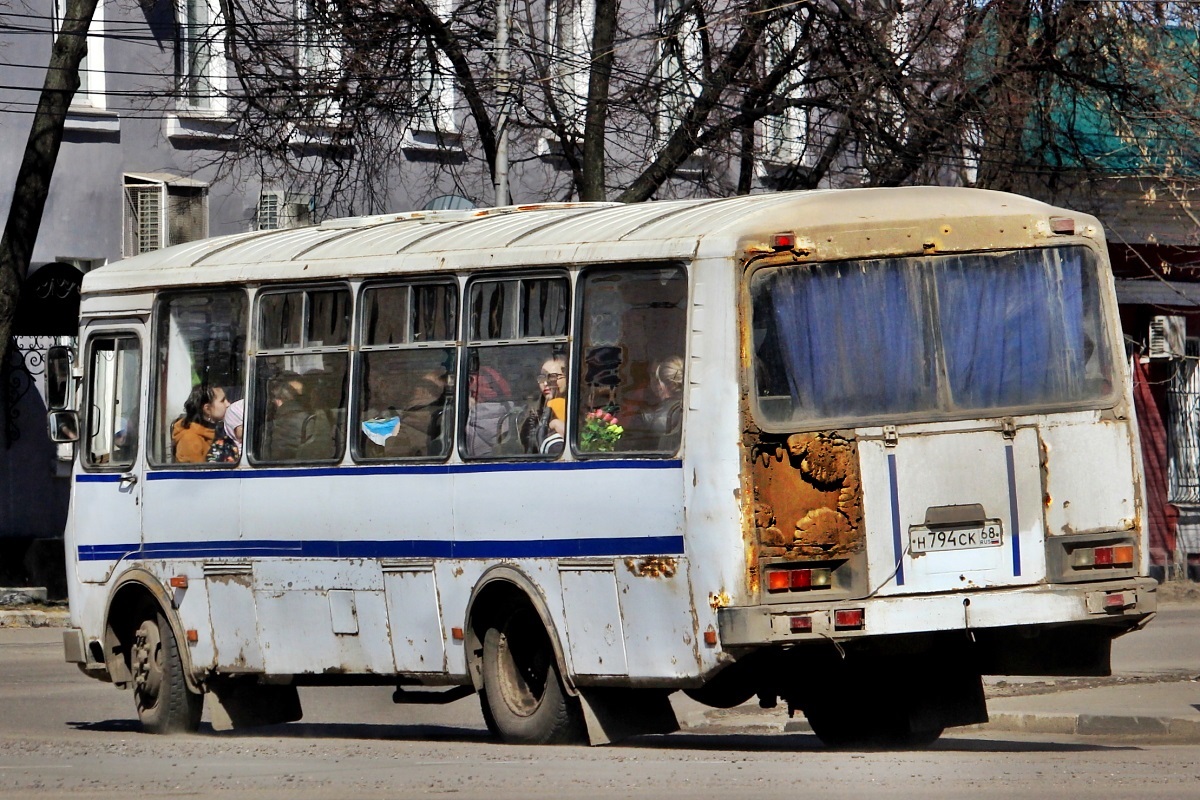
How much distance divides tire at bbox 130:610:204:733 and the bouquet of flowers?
3507mm

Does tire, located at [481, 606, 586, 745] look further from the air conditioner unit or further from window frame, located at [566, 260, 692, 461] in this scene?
the air conditioner unit

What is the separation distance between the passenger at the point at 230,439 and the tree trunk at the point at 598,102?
10617 mm

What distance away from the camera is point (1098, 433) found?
10.5m

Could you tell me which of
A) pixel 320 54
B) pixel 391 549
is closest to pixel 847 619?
pixel 391 549

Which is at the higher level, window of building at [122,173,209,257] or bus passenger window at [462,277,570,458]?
window of building at [122,173,209,257]

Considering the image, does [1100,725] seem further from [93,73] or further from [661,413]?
[93,73]

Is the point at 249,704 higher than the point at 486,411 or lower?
lower

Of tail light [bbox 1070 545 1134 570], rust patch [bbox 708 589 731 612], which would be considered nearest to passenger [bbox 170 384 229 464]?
rust patch [bbox 708 589 731 612]

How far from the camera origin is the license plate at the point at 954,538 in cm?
1008

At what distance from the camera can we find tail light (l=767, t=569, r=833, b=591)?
32.5 feet

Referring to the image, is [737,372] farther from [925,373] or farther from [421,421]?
[421,421]

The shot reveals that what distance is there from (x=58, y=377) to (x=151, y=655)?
183cm

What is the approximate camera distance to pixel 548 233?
36.8 ft

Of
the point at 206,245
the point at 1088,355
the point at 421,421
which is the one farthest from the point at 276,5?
the point at 1088,355
